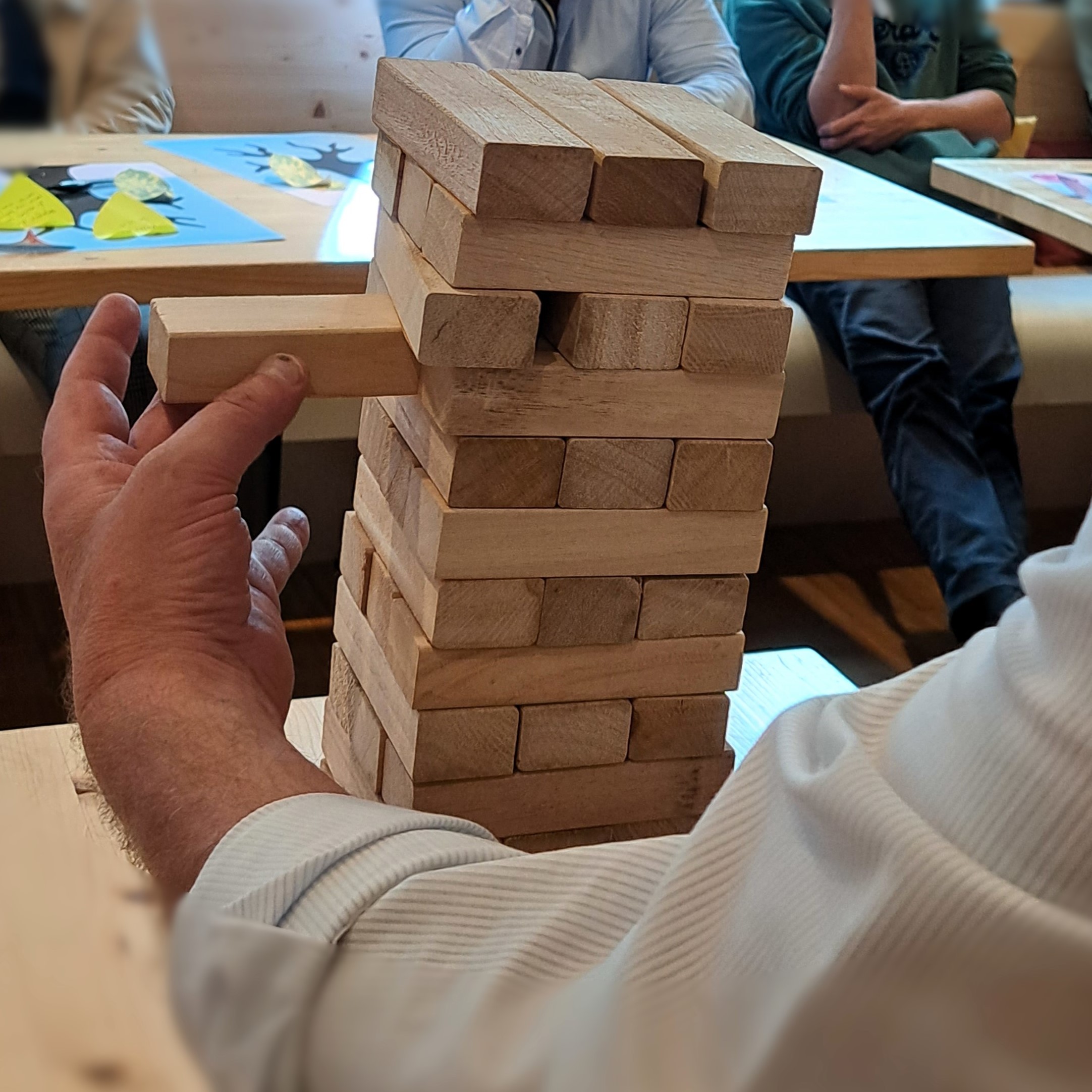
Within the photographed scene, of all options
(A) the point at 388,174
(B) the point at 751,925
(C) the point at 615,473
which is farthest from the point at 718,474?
(B) the point at 751,925

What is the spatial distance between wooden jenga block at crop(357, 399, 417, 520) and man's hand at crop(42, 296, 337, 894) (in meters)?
0.13

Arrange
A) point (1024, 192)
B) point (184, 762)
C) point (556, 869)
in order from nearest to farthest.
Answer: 1. point (556, 869)
2. point (184, 762)
3. point (1024, 192)

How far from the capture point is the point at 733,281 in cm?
68

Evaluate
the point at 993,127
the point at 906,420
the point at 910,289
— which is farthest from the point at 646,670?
the point at 993,127

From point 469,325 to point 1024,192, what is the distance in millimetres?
1364

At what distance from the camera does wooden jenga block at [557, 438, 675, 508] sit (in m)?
0.71

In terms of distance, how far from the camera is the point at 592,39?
1.68m

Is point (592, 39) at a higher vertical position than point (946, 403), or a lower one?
higher

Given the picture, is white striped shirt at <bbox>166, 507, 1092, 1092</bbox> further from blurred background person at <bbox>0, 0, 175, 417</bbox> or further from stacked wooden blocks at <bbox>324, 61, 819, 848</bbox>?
stacked wooden blocks at <bbox>324, 61, 819, 848</bbox>

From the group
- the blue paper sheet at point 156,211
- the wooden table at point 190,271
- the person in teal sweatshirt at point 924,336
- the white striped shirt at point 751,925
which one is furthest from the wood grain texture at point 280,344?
the person in teal sweatshirt at point 924,336

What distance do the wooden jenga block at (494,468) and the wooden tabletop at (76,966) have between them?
2.01ft

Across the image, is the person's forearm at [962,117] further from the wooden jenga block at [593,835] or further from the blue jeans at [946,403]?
the wooden jenga block at [593,835]

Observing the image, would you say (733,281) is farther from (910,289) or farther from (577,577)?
(910,289)

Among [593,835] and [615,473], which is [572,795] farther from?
[615,473]
